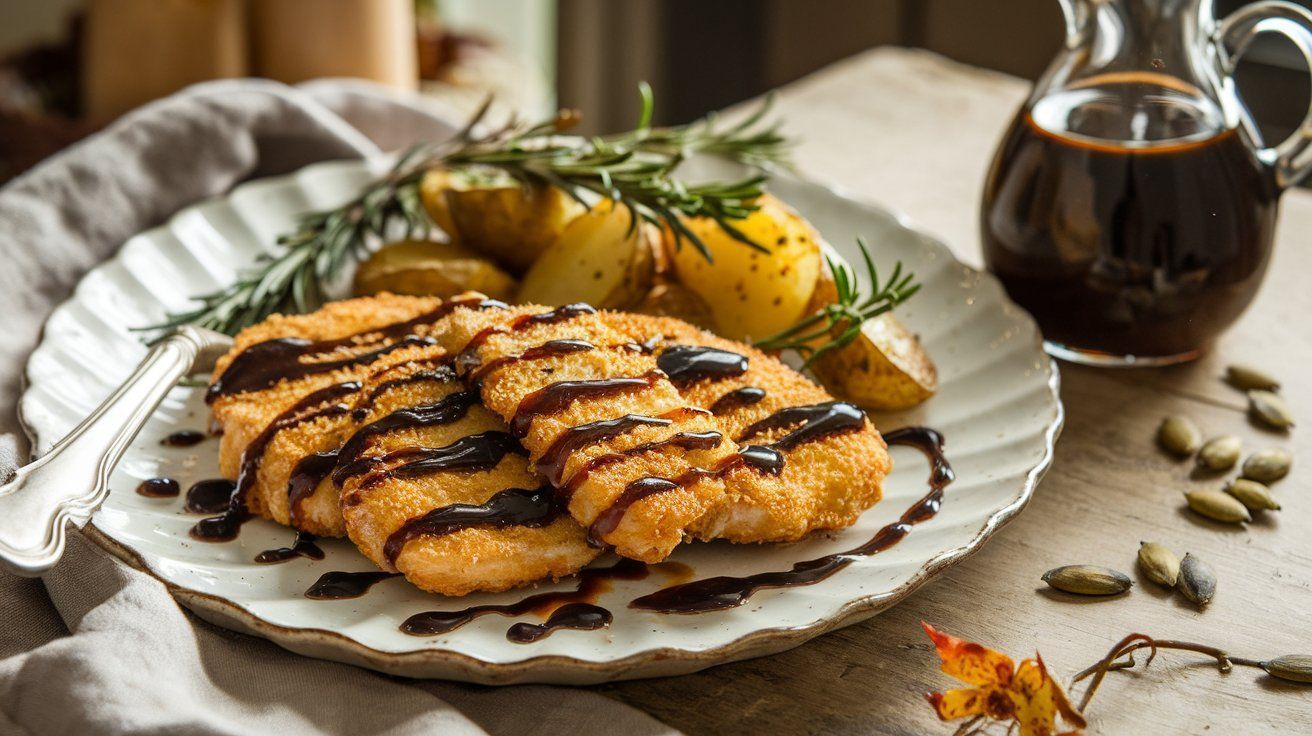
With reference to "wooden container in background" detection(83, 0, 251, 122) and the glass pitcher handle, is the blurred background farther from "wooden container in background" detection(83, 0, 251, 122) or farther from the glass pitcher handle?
the glass pitcher handle

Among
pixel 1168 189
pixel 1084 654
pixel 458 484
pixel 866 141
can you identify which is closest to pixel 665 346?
Result: pixel 458 484

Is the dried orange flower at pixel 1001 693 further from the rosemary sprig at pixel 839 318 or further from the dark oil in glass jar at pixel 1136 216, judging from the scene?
the dark oil in glass jar at pixel 1136 216

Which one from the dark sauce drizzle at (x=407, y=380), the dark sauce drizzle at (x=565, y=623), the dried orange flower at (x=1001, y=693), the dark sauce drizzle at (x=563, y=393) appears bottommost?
the dark sauce drizzle at (x=565, y=623)

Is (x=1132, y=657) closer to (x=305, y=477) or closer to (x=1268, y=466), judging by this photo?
(x=1268, y=466)

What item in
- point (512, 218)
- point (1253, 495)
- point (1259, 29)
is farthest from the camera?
point (512, 218)

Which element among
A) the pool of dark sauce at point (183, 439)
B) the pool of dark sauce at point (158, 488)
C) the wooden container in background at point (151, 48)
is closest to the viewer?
the pool of dark sauce at point (158, 488)

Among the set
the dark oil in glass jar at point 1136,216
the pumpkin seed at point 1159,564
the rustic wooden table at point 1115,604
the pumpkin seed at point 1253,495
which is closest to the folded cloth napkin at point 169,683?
the rustic wooden table at point 1115,604

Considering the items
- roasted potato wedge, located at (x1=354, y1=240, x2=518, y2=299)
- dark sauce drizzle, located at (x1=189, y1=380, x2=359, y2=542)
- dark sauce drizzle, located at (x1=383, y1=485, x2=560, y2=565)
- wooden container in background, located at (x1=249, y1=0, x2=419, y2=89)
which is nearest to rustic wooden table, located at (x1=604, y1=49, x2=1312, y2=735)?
dark sauce drizzle, located at (x1=383, y1=485, x2=560, y2=565)

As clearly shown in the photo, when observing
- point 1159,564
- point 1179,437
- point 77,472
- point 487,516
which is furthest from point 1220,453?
point 77,472
